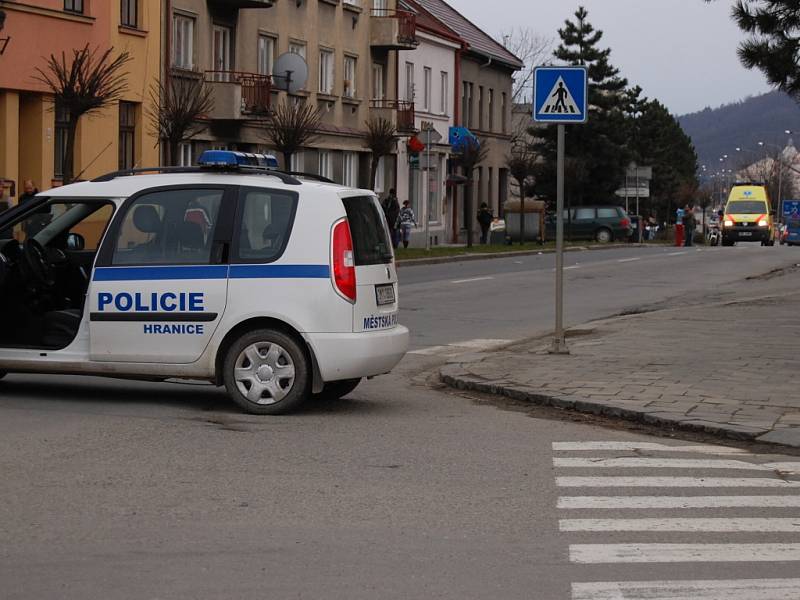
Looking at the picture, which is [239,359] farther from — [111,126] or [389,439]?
[111,126]

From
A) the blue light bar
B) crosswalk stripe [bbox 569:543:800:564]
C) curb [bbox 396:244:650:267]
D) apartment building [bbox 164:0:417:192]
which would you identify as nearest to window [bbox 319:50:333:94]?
apartment building [bbox 164:0:417:192]

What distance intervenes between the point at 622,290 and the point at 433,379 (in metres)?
14.5

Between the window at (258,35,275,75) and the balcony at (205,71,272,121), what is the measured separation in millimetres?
2360

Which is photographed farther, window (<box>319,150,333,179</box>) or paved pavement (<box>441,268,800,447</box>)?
window (<box>319,150,333,179</box>)

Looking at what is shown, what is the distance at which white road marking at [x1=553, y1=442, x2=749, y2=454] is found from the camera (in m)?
9.21

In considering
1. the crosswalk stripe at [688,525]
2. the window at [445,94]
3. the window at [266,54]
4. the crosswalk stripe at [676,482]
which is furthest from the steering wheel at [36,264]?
the window at [445,94]

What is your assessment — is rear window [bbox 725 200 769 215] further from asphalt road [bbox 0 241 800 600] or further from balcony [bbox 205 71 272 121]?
asphalt road [bbox 0 241 800 600]

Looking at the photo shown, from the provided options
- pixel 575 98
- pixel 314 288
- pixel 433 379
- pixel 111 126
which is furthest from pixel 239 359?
pixel 111 126

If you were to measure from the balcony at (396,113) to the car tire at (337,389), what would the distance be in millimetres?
39622

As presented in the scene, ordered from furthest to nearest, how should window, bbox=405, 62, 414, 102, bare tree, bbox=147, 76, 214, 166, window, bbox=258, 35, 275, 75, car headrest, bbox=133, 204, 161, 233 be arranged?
window, bbox=405, 62, 414, 102
window, bbox=258, 35, 275, 75
bare tree, bbox=147, 76, 214, 166
car headrest, bbox=133, 204, 161, 233

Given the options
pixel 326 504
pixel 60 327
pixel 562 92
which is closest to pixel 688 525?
pixel 326 504

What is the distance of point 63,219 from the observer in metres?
11.4

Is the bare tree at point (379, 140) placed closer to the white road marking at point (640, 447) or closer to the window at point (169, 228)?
the window at point (169, 228)

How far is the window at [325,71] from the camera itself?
46.8 meters
